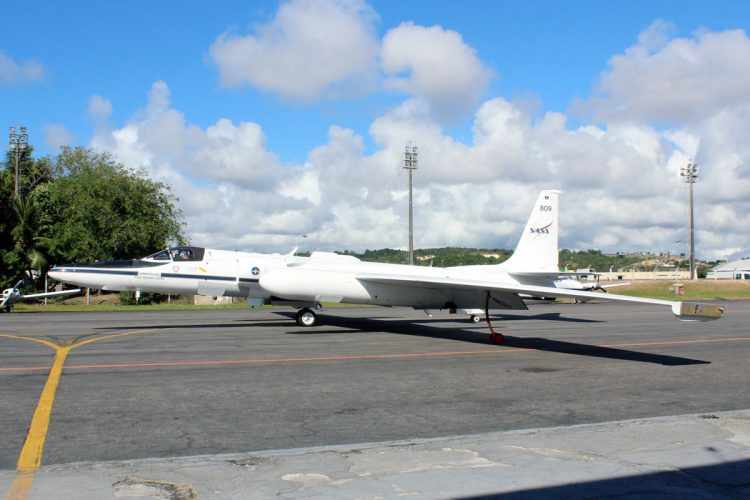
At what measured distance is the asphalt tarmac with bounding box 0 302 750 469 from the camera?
7293mm

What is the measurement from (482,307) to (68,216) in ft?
153

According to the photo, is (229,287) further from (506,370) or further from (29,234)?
(29,234)

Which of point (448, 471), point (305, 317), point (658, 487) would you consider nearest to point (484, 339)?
point (305, 317)

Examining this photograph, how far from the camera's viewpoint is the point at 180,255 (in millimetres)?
21547

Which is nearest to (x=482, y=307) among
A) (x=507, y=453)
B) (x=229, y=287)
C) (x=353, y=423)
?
(x=229, y=287)

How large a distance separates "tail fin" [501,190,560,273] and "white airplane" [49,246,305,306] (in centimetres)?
816

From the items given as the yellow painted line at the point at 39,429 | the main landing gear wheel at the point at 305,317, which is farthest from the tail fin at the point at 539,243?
the yellow painted line at the point at 39,429

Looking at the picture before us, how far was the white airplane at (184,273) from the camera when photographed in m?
20.5

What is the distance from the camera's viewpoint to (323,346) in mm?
16516

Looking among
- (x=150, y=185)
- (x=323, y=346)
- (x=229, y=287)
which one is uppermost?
(x=150, y=185)

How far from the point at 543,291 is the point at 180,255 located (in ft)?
38.9

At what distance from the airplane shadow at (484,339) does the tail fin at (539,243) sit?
4236 mm

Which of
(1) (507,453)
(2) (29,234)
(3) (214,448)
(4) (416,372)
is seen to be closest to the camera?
(1) (507,453)

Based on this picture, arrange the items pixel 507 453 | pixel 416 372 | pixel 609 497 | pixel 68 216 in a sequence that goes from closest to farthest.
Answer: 1. pixel 609 497
2. pixel 507 453
3. pixel 416 372
4. pixel 68 216
